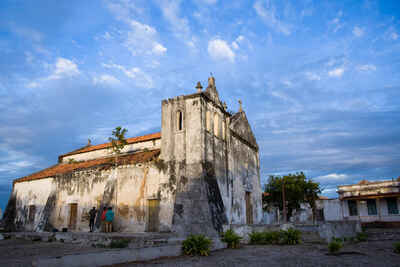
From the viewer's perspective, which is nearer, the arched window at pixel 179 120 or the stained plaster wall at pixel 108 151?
the arched window at pixel 179 120

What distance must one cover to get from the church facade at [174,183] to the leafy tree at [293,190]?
419 inches

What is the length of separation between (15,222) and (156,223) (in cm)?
1532

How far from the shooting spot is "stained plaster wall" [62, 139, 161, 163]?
809 inches

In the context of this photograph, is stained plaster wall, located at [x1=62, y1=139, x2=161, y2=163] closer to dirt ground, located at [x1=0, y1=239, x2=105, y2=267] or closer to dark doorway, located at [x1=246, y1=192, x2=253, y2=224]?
dark doorway, located at [x1=246, y1=192, x2=253, y2=224]

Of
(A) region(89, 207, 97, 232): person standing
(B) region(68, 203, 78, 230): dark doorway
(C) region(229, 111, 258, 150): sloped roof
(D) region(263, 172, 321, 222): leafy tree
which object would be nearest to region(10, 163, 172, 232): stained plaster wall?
(B) region(68, 203, 78, 230): dark doorway

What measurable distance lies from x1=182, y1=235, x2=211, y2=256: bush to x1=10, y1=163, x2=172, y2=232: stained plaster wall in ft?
17.3

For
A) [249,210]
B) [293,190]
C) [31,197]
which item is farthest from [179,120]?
[293,190]

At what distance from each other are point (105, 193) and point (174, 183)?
186 inches

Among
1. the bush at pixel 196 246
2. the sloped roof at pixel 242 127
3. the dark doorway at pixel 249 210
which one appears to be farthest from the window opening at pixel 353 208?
the bush at pixel 196 246

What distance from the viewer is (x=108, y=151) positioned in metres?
23.3

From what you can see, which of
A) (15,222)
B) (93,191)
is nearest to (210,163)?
(93,191)

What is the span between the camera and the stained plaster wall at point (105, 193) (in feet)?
51.8

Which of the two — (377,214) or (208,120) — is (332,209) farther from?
(208,120)

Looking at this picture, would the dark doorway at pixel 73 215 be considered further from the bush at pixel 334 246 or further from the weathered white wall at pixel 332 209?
the weathered white wall at pixel 332 209
